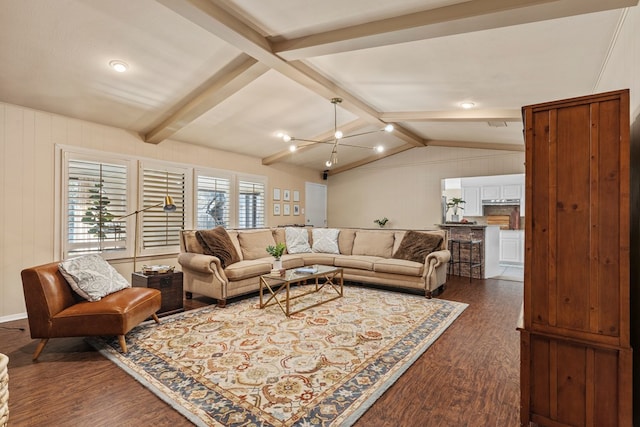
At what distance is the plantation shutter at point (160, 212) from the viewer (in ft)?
16.1

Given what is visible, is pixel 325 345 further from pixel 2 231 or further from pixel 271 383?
pixel 2 231

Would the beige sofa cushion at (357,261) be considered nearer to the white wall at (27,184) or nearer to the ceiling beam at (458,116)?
the ceiling beam at (458,116)

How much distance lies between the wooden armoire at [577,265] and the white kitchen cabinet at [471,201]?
6759 mm

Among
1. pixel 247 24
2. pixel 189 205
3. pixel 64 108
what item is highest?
pixel 247 24

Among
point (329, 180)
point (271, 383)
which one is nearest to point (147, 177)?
point (271, 383)

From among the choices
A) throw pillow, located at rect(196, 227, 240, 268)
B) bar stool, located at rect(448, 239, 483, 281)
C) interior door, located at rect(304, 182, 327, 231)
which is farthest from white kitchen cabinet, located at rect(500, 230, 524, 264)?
throw pillow, located at rect(196, 227, 240, 268)

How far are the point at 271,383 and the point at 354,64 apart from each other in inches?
128

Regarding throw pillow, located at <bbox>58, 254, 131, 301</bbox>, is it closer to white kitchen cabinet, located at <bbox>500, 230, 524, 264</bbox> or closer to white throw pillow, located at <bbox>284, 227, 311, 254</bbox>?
white throw pillow, located at <bbox>284, 227, 311, 254</bbox>

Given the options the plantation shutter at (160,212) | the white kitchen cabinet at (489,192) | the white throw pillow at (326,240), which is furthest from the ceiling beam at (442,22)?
the white kitchen cabinet at (489,192)

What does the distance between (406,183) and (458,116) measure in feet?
10.5

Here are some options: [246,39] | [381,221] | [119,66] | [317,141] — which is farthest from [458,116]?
[119,66]

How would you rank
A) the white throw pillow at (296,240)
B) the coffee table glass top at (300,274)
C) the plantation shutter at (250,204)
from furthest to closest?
the plantation shutter at (250,204) → the white throw pillow at (296,240) → the coffee table glass top at (300,274)

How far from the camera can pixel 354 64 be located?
11.5 ft

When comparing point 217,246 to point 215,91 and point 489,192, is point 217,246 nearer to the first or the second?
point 215,91
